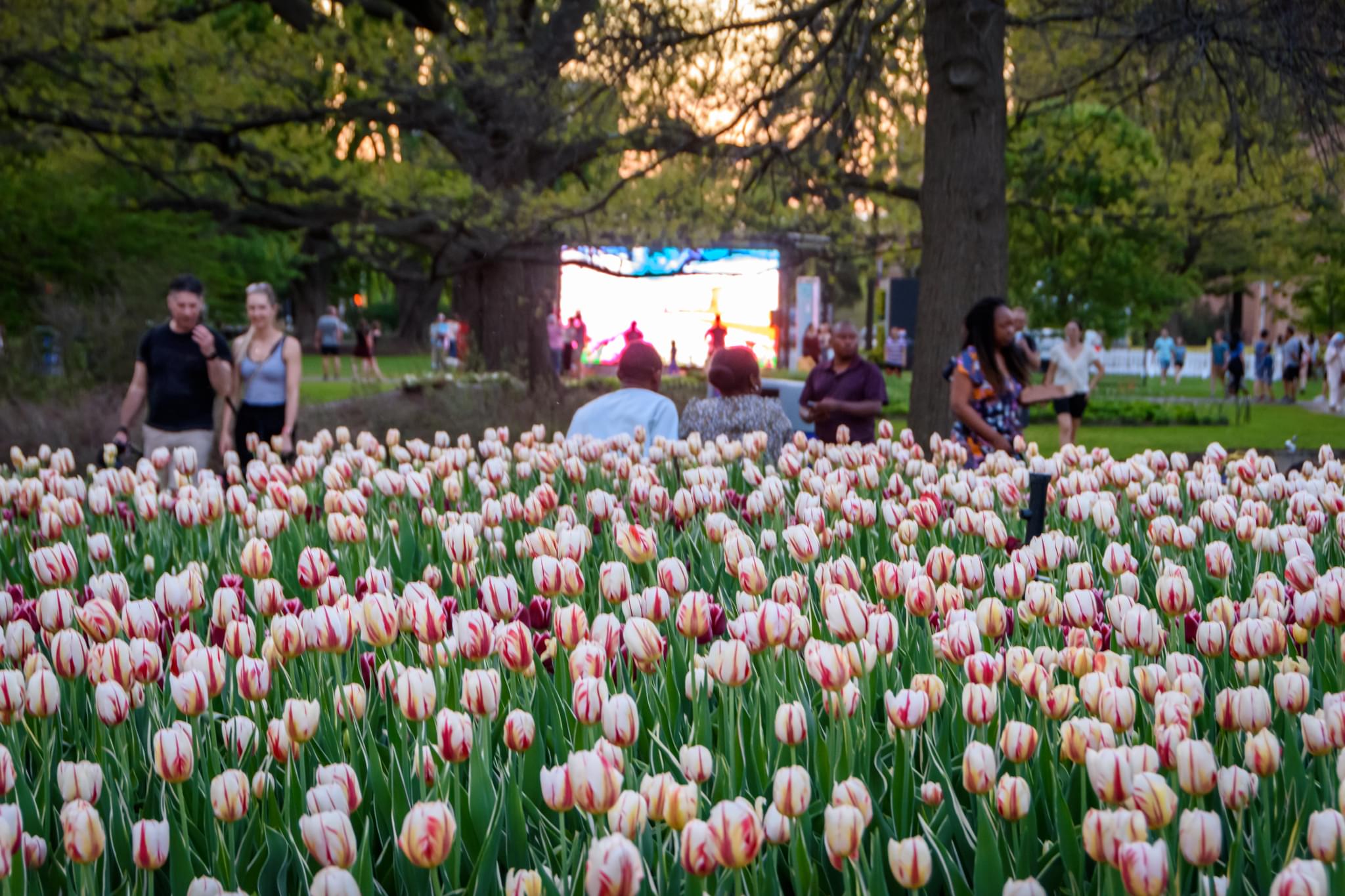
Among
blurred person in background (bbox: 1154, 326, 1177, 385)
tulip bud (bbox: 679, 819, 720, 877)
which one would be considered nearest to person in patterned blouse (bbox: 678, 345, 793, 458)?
tulip bud (bbox: 679, 819, 720, 877)

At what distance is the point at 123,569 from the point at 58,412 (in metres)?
10.1

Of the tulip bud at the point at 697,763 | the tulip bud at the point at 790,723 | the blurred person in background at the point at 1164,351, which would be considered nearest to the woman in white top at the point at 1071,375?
the tulip bud at the point at 790,723

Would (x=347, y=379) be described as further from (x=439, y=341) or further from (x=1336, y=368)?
(x=1336, y=368)

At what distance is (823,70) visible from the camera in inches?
424

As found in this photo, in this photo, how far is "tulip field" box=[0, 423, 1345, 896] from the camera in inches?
68.3

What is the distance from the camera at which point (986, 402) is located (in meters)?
7.44

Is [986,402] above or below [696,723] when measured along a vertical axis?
above

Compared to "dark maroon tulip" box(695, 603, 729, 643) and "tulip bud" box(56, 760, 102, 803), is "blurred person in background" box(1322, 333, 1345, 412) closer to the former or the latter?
"dark maroon tulip" box(695, 603, 729, 643)

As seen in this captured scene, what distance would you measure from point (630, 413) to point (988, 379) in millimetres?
2046

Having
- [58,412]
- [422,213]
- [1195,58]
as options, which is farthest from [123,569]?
[422,213]

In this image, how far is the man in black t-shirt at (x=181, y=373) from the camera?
7.67 m

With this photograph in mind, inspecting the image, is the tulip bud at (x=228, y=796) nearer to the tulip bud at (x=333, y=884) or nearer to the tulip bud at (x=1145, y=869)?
the tulip bud at (x=333, y=884)

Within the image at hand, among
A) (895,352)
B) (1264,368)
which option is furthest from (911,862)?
(895,352)

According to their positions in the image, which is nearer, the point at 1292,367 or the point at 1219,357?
the point at 1292,367
